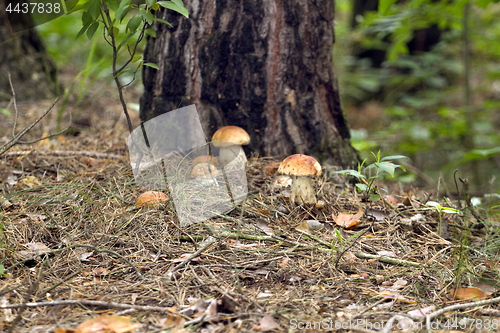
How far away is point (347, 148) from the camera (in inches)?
117

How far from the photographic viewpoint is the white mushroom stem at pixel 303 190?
2.25 meters

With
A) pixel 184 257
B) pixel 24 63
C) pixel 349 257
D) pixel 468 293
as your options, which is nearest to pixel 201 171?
pixel 184 257

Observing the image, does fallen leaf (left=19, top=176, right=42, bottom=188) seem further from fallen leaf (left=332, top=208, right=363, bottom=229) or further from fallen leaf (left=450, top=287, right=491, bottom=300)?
fallen leaf (left=450, top=287, right=491, bottom=300)

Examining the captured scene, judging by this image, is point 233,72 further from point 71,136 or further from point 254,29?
point 71,136

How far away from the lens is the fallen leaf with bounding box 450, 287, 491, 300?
1.57m

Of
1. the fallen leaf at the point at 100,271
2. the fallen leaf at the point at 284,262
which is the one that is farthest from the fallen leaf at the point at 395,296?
the fallen leaf at the point at 100,271

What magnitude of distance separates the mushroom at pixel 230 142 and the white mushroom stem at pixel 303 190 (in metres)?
0.53

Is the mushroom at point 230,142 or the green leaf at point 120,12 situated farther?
the mushroom at point 230,142

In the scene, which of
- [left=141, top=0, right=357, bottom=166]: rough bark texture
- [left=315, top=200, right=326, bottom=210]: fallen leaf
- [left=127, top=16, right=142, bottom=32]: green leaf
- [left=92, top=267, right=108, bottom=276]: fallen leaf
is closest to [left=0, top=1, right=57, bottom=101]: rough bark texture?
[left=141, top=0, right=357, bottom=166]: rough bark texture

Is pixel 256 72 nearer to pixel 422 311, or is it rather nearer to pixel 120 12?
pixel 120 12

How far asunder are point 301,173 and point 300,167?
4 centimetres

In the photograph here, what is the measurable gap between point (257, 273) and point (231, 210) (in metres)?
0.56

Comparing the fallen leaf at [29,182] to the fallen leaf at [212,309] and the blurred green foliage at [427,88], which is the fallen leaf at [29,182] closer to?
the fallen leaf at [212,309]

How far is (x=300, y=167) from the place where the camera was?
213cm
